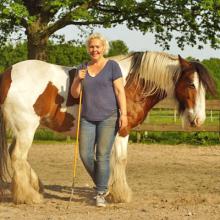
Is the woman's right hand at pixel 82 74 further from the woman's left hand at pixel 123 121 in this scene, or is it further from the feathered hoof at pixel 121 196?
the feathered hoof at pixel 121 196

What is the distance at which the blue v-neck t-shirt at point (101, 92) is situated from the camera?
5.66 m

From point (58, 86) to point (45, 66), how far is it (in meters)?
0.32

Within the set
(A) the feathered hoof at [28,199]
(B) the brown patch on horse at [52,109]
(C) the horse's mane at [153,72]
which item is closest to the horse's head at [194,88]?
(C) the horse's mane at [153,72]

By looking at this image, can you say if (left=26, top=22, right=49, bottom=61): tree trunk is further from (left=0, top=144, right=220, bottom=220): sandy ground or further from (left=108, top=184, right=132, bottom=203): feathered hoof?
(left=108, top=184, right=132, bottom=203): feathered hoof

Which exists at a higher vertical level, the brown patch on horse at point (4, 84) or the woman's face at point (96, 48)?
the woman's face at point (96, 48)

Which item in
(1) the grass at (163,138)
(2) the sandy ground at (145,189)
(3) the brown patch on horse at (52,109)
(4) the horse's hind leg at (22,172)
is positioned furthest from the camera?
(1) the grass at (163,138)

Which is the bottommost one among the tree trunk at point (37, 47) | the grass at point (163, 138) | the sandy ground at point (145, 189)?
the sandy ground at point (145, 189)

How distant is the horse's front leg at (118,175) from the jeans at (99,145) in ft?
0.64

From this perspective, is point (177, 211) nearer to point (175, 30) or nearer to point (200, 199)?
point (200, 199)

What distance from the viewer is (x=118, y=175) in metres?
6.02

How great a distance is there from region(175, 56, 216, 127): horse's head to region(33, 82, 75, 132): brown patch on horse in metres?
1.38

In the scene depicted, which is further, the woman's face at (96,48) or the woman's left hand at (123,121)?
the woman's left hand at (123,121)

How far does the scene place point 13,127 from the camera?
6.00 meters

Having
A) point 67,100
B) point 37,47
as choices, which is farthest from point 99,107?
point 37,47
